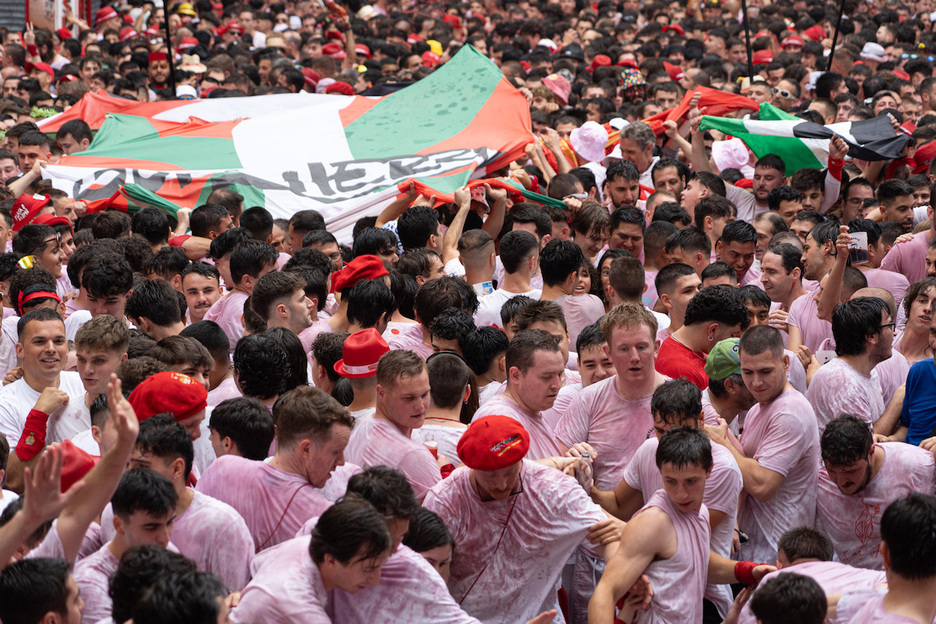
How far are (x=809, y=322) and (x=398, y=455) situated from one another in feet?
9.59

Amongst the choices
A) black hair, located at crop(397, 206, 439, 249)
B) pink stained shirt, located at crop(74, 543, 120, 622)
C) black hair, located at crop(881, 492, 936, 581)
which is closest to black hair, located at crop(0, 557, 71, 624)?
pink stained shirt, located at crop(74, 543, 120, 622)

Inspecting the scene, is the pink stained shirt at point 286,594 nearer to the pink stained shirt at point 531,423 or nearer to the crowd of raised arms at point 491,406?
the crowd of raised arms at point 491,406

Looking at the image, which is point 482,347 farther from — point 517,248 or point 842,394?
point 842,394

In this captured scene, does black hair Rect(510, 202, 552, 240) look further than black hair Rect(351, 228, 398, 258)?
Yes

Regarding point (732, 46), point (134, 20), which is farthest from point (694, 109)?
point (134, 20)

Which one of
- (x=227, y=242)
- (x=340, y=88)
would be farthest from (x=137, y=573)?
(x=340, y=88)

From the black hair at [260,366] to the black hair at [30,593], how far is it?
1847 mm

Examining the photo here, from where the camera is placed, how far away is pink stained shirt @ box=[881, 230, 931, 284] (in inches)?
272

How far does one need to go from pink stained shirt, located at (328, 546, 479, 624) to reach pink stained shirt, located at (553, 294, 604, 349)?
2.90 meters

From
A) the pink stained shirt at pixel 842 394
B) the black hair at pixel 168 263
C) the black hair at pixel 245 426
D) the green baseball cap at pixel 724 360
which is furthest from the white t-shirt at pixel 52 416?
the pink stained shirt at pixel 842 394

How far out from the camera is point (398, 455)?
436 cm

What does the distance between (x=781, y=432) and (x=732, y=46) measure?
11.8m

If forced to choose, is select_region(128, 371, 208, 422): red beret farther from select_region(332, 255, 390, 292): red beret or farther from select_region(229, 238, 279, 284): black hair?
select_region(229, 238, 279, 284): black hair

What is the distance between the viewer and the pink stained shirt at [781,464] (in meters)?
4.60
